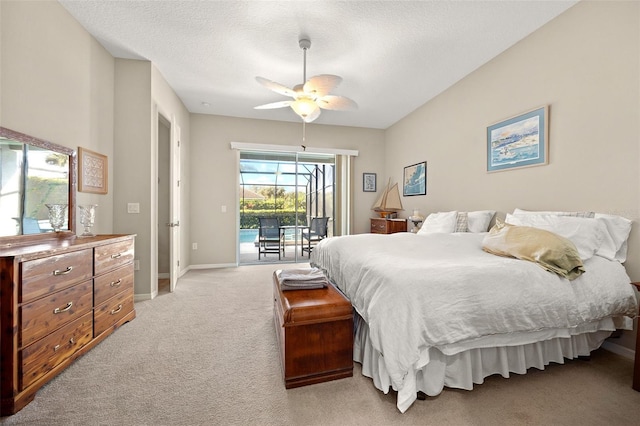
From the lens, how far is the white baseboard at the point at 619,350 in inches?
73.8

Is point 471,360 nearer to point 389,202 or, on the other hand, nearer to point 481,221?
point 481,221

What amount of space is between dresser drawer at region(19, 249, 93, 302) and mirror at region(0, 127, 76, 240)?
447mm

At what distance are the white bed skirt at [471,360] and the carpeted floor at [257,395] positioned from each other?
7 centimetres

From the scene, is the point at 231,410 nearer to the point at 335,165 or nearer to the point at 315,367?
the point at 315,367

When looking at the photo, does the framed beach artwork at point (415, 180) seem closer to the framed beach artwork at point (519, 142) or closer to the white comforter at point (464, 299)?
the framed beach artwork at point (519, 142)

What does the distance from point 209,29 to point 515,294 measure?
11.0 ft

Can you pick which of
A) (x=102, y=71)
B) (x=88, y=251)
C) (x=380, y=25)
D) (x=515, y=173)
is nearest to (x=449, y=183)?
(x=515, y=173)

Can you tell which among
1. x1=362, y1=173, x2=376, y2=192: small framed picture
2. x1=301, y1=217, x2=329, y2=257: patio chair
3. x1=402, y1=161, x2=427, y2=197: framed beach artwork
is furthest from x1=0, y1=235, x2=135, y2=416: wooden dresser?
x1=362, y1=173, x2=376, y2=192: small framed picture

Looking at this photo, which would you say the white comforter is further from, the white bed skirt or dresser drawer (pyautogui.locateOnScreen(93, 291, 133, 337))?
dresser drawer (pyautogui.locateOnScreen(93, 291, 133, 337))

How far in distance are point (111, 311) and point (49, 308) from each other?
701 mm

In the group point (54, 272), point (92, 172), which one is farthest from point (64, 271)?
point (92, 172)

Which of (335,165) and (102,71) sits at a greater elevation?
(102,71)

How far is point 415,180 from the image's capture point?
4.59m

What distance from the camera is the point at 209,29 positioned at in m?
2.57
